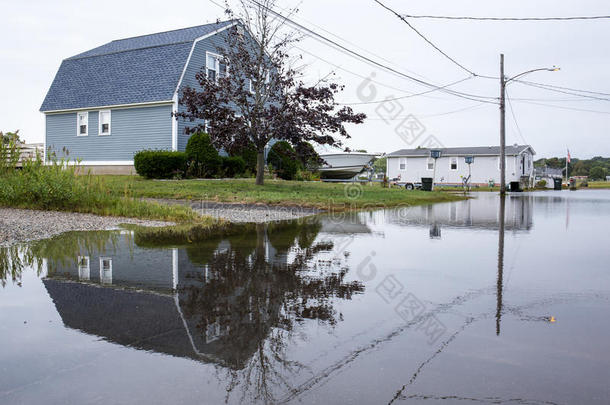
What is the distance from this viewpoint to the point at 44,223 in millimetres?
10234

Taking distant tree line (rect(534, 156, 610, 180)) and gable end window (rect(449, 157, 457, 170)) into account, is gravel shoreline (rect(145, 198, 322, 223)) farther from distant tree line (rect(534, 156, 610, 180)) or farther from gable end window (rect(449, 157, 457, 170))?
distant tree line (rect(534, 156, 610, 180))

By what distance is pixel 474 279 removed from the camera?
6.20 m

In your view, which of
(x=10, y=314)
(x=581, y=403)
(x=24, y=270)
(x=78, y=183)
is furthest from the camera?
(x=78, y=183)

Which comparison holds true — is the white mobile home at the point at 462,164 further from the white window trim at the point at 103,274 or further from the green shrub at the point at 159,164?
the white window trim at the point at 103,274

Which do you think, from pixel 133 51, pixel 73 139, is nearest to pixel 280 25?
pixel 133 51

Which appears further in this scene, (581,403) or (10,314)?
(10,314)

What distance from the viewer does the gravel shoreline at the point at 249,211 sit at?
13.0 meters

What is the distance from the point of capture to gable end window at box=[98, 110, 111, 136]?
3028cm

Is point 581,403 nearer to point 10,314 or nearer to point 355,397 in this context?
point 355,397

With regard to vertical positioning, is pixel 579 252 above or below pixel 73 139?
below

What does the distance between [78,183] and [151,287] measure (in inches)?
341

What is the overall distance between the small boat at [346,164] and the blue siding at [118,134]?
13.1 m

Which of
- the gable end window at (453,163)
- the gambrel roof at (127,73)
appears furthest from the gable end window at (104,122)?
the gable end window at (453,163)

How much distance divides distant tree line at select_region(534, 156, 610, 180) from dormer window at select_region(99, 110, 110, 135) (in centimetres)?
10047
